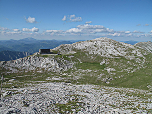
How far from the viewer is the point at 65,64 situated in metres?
102

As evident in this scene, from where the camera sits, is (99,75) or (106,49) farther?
(106,49)

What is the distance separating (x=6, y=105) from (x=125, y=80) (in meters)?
69.8

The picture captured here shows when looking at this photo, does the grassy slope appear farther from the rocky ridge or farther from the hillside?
the rocky ridge

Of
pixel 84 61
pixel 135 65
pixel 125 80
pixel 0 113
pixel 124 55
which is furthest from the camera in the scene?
pixel 124 55

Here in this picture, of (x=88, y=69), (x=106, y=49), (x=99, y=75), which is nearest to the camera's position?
(x=99, y=75)

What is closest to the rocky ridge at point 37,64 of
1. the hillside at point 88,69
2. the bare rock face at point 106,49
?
the hillside at point 88,69

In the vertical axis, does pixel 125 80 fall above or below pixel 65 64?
below

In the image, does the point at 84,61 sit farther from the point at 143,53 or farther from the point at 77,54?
the point at 143,53

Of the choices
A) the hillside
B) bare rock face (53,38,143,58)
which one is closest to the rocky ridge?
the hillside

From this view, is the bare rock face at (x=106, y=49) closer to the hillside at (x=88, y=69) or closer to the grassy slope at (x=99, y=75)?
the hillside at (x=88, y=69)

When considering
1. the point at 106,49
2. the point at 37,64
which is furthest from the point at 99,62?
the point at 37,64

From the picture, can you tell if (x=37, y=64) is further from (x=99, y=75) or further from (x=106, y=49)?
(x=106, y=49)

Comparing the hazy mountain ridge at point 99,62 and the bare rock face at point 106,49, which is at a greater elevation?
the bare rock face at point 106,49

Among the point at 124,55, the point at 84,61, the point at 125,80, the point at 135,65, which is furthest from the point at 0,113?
the point at 124,55
